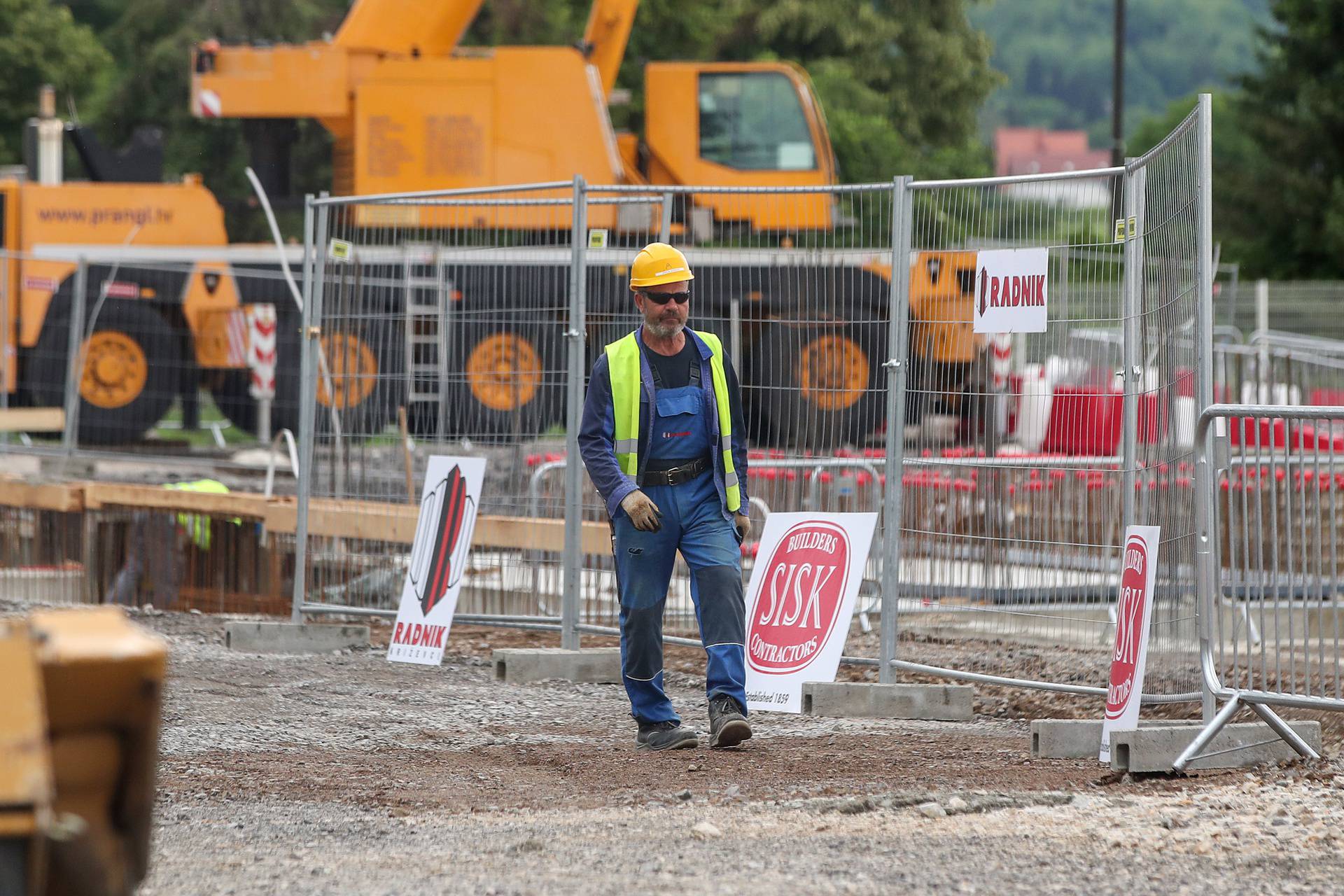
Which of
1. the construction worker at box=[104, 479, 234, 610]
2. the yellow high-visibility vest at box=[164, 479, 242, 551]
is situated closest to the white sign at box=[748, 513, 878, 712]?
the yellow high-visibility vest at box=[164, 479, 242, 551]

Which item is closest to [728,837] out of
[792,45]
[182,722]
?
[182,722]

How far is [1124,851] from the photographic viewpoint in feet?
17.0

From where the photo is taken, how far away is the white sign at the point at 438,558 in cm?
946

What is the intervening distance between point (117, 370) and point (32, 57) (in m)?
28.4

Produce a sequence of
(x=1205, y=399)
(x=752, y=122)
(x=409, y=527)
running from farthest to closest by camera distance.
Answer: (x=752, y=122) → (x=409, y=527) → (x=1205, y=399)

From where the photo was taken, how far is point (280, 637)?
10.1 metres

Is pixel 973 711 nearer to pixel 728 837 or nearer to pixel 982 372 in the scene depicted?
pixel 982 372

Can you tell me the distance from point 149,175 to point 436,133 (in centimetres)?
400

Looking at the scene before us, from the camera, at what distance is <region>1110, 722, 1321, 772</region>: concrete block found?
Result: 6.37m

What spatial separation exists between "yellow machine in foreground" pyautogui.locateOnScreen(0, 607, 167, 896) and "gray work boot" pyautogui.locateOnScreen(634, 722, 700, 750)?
367cm

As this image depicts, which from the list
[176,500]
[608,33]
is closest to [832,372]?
[176,500]

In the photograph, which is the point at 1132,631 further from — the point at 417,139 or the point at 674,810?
the point at 417,139

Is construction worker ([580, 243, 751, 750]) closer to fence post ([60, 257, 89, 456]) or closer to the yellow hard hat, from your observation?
the yellow hard hat

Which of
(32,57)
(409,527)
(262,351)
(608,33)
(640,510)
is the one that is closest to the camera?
(640,510)
